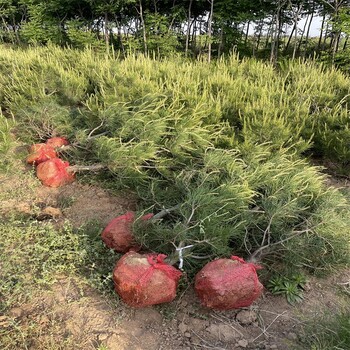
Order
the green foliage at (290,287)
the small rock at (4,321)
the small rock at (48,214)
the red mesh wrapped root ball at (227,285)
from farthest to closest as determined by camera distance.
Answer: the small rock at (48,214) → the green foliage at (290,287) → the red mesh wrapped root ball at (227,285) → the small rock at (4,321)

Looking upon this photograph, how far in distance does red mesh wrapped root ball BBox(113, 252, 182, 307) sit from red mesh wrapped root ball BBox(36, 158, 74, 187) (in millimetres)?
1401

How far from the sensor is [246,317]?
1969 mm

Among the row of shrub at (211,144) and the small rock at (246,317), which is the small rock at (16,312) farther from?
the small rock at (246,317)

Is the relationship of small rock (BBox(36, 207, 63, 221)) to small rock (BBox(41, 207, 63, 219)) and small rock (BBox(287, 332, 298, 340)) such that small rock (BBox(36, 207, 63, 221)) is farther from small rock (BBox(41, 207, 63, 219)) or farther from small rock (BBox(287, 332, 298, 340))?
small rock (BBox(287, 332, 298, 340))

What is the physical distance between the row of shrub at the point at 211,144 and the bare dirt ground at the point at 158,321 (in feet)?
0.90

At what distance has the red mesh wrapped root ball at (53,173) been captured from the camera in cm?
302

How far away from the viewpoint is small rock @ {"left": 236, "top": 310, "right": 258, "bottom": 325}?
1950mm

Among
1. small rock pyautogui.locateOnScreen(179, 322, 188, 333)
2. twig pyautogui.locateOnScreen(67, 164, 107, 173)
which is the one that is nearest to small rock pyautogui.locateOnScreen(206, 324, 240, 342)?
small rock pyautogui.locateOnScreen(179, 322, 188, 333)

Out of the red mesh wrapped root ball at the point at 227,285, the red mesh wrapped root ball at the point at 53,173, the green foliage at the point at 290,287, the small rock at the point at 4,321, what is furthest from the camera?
the red mesh wrapped root ball at the point at 53,173

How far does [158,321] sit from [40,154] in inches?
77.5

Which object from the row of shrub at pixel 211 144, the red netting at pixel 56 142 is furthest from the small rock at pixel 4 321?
the red netting at pixel 56 142

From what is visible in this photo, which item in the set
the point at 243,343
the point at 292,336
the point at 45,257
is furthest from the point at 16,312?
the point at 292,336

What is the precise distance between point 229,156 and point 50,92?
2.74 meters

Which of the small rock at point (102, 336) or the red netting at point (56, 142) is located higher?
the red netting at point (56, 142)
